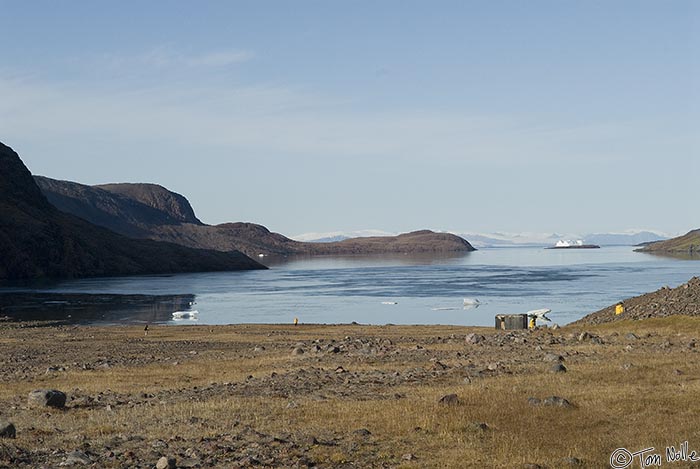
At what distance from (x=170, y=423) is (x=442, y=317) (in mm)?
62334

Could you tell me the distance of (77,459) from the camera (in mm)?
14602

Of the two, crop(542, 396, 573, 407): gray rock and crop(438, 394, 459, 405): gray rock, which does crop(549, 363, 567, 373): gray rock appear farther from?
crop(438, 394, 459, 405): gray rock

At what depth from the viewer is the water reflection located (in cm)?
7888

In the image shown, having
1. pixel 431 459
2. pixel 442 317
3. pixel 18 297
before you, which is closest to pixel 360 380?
pixel 431 459

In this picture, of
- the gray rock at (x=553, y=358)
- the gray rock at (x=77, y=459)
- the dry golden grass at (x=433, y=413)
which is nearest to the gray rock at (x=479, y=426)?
the dry golden grass at (x=433, y=413)

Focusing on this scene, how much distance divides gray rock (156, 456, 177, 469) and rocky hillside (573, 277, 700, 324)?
41.8m

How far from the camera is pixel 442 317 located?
7906cm

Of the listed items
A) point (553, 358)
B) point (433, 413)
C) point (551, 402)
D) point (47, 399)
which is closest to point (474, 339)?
point (553, 358)

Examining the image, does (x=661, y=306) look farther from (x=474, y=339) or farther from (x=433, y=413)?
(x=433, y=413)

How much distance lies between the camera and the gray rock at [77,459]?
14477 millimetres

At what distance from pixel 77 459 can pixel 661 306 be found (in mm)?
47609

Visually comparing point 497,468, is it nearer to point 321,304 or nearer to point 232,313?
point 232,313

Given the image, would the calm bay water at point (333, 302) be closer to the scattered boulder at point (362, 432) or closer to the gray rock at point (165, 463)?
the scattered boulder at point (362, 432)

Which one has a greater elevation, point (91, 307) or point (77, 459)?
point (77, 459)
